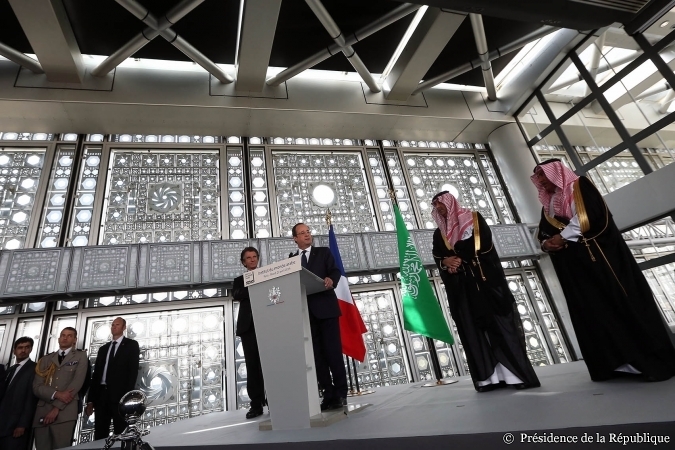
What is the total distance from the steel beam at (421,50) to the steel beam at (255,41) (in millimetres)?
2186

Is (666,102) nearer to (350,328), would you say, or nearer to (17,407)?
(350,328)

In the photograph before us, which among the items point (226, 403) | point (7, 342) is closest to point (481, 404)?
point (226, 403)

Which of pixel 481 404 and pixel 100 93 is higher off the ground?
pixel 100 93

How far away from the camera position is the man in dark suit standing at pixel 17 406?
2910mm

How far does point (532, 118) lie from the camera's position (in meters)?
6.77

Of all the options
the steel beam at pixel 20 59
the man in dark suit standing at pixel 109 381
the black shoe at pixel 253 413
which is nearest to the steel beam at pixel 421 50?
the black shoe at pixel 253 413

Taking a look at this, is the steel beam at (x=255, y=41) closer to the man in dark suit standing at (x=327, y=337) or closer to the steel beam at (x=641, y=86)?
the man in dark suit standing at (x=327, y=337)

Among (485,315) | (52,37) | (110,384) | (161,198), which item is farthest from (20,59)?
(485,315)

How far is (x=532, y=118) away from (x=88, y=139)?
7.87 m

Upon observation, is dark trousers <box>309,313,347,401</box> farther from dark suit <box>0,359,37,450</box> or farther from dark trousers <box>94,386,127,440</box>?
dark suit <box>0,359,37,450</box>

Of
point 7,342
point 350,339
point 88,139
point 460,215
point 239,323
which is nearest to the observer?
point 460,215

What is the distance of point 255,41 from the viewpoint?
16.1ft

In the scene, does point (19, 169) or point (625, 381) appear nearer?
point (625, 381)

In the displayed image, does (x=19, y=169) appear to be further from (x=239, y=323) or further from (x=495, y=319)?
(x=495, y=319)
